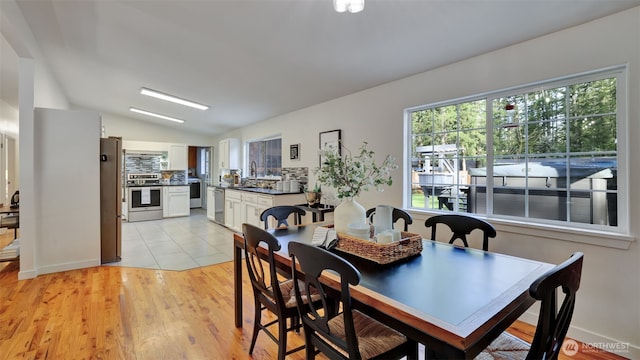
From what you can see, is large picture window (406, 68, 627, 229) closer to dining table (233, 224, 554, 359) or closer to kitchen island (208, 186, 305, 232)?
dining table (233, 224, 554, 359)

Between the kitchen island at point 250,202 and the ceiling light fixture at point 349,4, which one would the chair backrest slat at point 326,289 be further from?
the kitchen island at point 250,202

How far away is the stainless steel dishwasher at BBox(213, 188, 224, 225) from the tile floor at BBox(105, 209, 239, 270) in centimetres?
15

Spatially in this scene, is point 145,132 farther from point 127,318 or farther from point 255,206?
point 127,318

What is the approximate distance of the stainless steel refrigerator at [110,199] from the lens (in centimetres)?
388

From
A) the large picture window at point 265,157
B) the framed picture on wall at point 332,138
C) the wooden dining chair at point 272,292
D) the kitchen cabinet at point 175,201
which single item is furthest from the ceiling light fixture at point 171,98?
the wooden dining chair at point 272,292

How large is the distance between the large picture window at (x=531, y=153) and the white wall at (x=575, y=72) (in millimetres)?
117

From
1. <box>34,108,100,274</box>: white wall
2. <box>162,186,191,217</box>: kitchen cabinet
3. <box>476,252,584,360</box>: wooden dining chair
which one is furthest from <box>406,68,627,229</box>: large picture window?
<box>162,186,191,217</box>: kitchen cabinet

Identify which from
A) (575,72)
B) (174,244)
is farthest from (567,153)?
(174,244)

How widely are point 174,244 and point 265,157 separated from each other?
2558 millimetres

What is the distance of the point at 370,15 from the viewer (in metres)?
2.24

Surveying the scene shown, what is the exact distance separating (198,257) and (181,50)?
8.97ft

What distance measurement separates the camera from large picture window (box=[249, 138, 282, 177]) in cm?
585

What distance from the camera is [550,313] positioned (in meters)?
1.03

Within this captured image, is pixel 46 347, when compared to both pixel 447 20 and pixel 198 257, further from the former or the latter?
pixel 447 20
